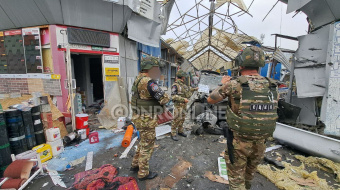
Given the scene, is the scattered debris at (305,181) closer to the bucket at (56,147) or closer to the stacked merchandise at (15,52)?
the bucket at (56,147)

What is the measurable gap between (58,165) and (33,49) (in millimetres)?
3943

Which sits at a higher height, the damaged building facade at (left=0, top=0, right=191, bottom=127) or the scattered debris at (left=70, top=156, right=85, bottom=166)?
the damaged building facade at (left=0, top=0, right=191, bottom=127)

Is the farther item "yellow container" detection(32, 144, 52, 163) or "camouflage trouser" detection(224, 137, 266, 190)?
"yellow container" detection(32, 144, 52, 163)

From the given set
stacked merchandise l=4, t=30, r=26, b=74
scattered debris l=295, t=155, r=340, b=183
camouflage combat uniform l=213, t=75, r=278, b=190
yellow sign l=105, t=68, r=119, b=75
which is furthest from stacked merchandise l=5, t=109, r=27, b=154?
scattered debris l=295, t=155, r=340, b=183

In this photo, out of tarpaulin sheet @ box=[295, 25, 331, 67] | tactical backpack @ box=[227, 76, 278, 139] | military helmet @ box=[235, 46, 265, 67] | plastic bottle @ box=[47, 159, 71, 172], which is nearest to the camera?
tactical backpack @ box=[227, 76, 278, 139]

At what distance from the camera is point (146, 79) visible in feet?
8.04

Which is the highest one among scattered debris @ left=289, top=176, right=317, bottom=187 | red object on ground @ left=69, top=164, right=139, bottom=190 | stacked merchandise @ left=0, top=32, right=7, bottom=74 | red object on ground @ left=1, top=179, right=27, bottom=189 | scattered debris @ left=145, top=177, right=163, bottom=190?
stacked merchandise @ left=0, top=32, right=7, bottom=74

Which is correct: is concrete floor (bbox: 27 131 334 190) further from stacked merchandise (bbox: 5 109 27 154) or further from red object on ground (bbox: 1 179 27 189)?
stacked merchandise (bbox: 5 109 27 154)

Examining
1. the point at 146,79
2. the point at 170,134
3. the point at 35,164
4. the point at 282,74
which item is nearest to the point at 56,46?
the point at 35,164

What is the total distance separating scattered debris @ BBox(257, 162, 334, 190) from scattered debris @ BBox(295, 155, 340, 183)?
24cm

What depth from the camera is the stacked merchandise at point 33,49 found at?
4.64m

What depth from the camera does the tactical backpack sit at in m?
1.68

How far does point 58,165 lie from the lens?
9.62 feet

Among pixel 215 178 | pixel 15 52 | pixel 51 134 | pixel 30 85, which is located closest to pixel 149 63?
pixel 215 178
